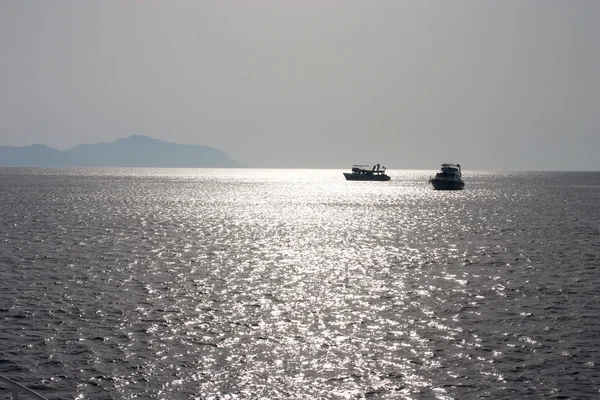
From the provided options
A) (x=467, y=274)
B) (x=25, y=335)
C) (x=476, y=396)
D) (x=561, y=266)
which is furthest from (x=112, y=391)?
(x=561, y=266)

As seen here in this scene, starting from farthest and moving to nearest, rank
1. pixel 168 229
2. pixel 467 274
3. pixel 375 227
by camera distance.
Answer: pixel 375 227 < pixel 168 229 < pixel 467 274

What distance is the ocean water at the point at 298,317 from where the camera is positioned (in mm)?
25750

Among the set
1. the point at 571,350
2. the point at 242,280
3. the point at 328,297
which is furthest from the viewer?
the point at 242,280

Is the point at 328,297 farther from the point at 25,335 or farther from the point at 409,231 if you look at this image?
the point at 409,231

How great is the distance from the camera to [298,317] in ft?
122

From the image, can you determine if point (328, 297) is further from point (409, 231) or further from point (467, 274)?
point (409, 231)

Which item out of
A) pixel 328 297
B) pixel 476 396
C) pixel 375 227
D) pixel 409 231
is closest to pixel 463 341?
pixel 476 396

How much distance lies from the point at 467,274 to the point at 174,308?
27.4 metres

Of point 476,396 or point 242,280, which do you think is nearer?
point 476,396

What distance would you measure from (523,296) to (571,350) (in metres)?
13.8

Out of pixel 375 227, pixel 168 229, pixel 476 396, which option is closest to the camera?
pixel 476 396

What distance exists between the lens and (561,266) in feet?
192

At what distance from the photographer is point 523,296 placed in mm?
44031

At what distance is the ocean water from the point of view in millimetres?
25750
